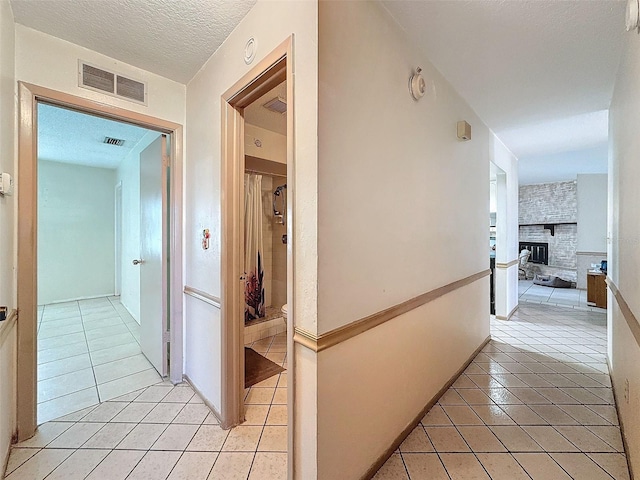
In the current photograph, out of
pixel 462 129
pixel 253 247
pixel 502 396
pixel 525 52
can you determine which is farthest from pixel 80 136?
pixel 502 396

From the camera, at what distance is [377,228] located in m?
1.39

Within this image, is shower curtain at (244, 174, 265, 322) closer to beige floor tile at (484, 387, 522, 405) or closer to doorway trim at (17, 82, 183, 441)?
doorway trim at (17, 82, 183, 441)

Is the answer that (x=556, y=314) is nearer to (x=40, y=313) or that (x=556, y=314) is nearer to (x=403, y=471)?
(x=403, y=471)

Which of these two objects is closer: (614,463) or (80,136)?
(614,463)

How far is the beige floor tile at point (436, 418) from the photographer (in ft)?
5.81

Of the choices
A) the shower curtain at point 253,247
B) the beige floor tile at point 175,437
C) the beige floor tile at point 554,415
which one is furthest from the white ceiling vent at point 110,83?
the beige floor tile at point 554,415

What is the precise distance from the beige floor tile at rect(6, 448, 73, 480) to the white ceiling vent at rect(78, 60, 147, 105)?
6.97 feet

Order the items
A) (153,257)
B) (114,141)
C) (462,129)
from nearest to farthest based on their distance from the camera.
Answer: (462,129) → (153,257) → (114,141)

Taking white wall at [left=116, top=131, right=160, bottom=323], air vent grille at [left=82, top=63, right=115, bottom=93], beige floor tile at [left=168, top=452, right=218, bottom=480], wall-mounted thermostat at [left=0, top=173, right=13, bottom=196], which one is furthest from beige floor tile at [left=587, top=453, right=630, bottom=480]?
white wall at [left=116, top=131, right=160, bottom=323]

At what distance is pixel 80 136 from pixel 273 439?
13.3 feet

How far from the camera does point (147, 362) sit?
101 inches

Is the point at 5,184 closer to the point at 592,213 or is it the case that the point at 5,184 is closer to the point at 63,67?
the point at 63,67

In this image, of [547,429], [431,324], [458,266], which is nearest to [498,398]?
[547,429]

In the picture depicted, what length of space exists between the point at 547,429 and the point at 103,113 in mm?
3441
